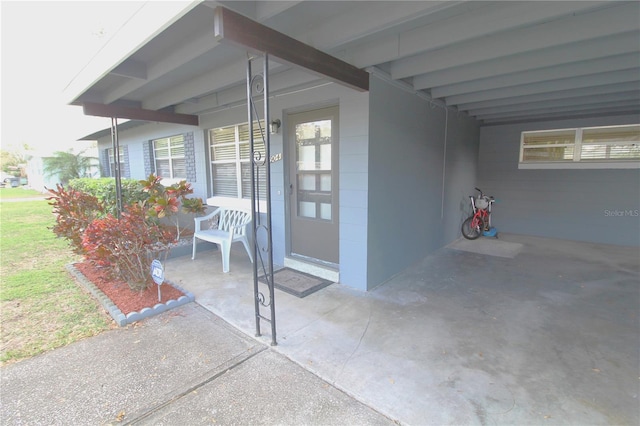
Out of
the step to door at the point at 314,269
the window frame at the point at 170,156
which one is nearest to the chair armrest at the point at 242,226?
the step to door at the point at 314,269

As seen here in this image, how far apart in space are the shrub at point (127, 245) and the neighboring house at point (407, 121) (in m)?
1.59

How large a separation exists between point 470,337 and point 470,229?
4150mm

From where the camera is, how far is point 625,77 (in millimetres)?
3385

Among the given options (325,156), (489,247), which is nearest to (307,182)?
(325,156)

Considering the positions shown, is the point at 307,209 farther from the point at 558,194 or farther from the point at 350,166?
the point at 558,194

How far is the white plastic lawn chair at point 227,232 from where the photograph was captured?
4141 millimetres

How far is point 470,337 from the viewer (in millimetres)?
2564

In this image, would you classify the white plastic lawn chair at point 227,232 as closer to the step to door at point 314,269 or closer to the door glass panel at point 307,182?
the step to door at point 314,269

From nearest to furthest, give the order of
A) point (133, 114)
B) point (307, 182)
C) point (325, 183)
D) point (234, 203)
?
point (325, 183)
point (307, 182)
point (133, 114)
point (234, 203)

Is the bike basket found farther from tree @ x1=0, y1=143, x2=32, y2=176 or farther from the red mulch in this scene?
tree @ x1=0, y1=143, x2=32, y2=176

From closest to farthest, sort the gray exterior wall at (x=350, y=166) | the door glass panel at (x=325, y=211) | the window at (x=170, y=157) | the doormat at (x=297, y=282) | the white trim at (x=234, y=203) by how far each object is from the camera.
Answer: the gray exterior wall at (x=350, y=166) → the doormat at (x=297, y=282) → the door glass panel at (x=325, y=211) → the white trim at (x=234, y=203) → the window at (x=170, y=157)

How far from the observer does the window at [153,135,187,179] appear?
6543 mm

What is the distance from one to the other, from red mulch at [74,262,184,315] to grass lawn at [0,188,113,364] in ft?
0.51

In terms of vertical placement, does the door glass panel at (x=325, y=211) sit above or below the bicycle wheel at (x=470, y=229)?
above
